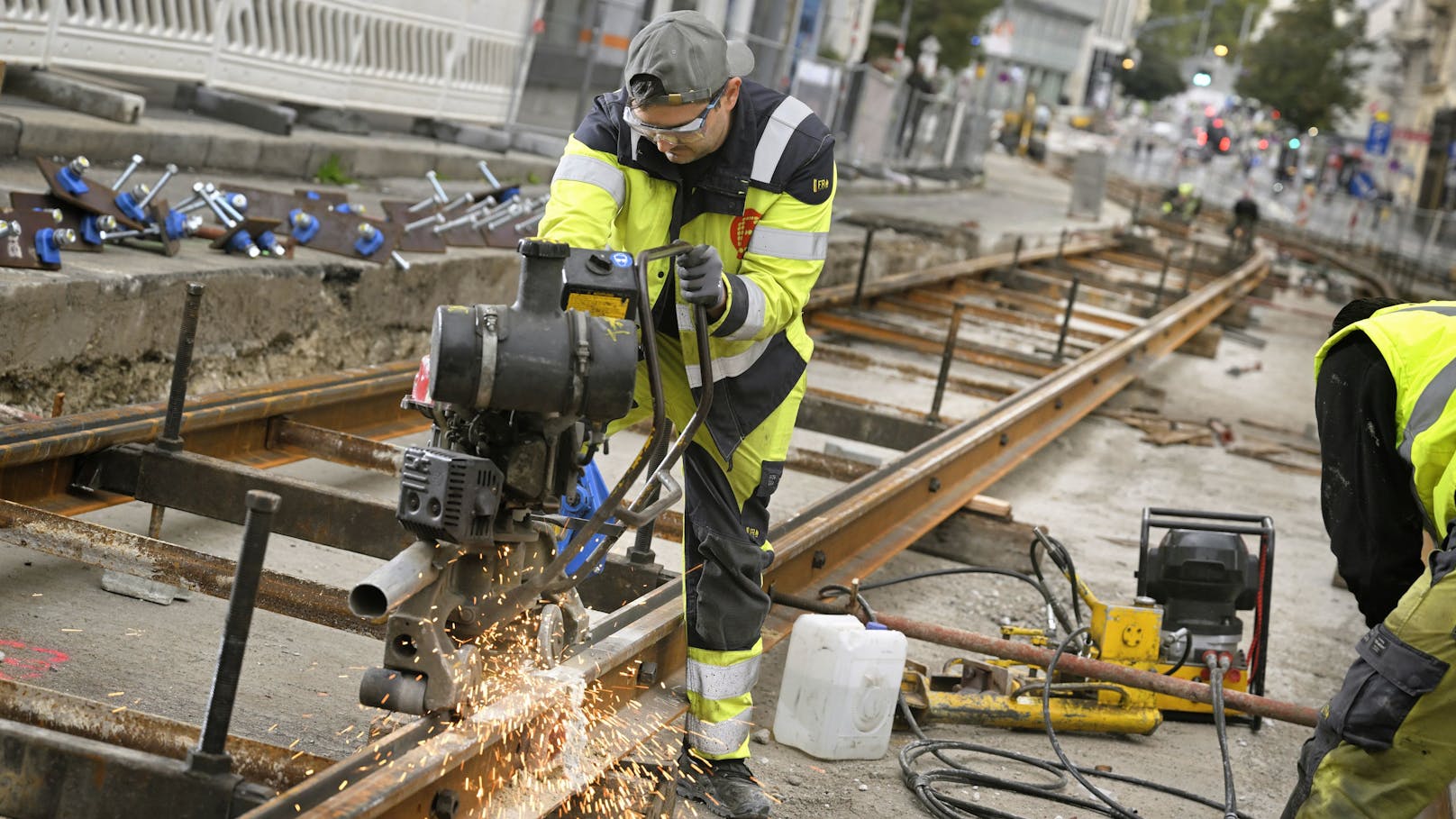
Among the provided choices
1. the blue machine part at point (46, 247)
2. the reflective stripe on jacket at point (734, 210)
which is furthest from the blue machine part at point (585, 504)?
the blue machine part at point (46, 247)

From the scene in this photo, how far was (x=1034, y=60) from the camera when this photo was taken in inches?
4692

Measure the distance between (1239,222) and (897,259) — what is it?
12.8m

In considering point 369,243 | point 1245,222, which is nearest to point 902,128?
point 1245,222

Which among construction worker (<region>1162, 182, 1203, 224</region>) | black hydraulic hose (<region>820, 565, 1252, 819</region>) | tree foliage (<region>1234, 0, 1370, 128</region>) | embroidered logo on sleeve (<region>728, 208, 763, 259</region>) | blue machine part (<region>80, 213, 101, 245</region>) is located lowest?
black hydraulic hose (<region>820, 565, 1252, 819</region>)

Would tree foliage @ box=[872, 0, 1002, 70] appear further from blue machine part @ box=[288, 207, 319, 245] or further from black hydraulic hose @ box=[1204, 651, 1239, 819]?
black hydraulic hose @ box=[1204, 651, 1239, 819]

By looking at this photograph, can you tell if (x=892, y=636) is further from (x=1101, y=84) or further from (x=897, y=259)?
(x=1101, y=84)

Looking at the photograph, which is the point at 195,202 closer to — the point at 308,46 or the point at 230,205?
the point at 230,205

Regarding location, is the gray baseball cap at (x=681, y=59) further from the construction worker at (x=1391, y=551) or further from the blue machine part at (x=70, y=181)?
the blue machine part at (x=70, y=181)

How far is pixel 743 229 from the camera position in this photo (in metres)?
3.73

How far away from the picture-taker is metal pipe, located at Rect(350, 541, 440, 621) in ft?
9.45

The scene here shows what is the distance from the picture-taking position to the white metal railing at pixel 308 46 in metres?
9.49

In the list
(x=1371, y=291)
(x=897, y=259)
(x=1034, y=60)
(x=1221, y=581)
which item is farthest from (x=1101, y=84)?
(x=1221, y=581)

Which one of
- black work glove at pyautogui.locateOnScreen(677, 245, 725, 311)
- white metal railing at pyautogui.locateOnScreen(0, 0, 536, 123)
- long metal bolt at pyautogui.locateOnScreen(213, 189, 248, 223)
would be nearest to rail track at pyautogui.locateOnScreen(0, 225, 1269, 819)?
A: black work glove at pyautogui.locateOnScreen(677, 245, 725, 311)

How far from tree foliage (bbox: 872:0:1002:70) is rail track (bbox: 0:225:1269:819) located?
4630 cm
